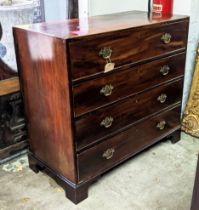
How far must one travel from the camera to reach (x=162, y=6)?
2.06 m

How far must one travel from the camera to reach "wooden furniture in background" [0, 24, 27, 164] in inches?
75.7

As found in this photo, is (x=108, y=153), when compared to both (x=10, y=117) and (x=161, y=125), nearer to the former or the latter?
(x=161, y=125)

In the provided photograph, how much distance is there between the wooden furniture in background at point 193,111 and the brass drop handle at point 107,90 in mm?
896

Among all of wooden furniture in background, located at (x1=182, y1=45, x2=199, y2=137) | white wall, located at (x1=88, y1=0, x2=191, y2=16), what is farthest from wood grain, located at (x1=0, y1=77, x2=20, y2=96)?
wooden furniture in background, located at (x1=182, y1=45, x2=199, y2=137)

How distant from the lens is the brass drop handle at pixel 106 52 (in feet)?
4.94

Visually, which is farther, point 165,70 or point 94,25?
point 165,70

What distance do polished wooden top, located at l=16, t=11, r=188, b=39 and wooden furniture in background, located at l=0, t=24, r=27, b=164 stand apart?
1.39 feet

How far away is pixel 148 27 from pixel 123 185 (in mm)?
913

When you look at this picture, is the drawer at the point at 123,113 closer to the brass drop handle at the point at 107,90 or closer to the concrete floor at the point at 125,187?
the brass drop handle at the point at 107,90

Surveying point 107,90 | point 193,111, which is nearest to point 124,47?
point 107,90

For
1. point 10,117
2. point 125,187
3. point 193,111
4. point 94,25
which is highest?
point 94,25

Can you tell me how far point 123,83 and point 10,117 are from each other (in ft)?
2.65

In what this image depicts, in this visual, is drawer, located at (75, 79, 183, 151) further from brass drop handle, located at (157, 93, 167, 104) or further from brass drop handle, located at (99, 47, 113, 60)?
brass drop handle, located at (99, 47, 113, 60)

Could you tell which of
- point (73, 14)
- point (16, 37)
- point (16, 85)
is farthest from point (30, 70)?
point (73, 14)
